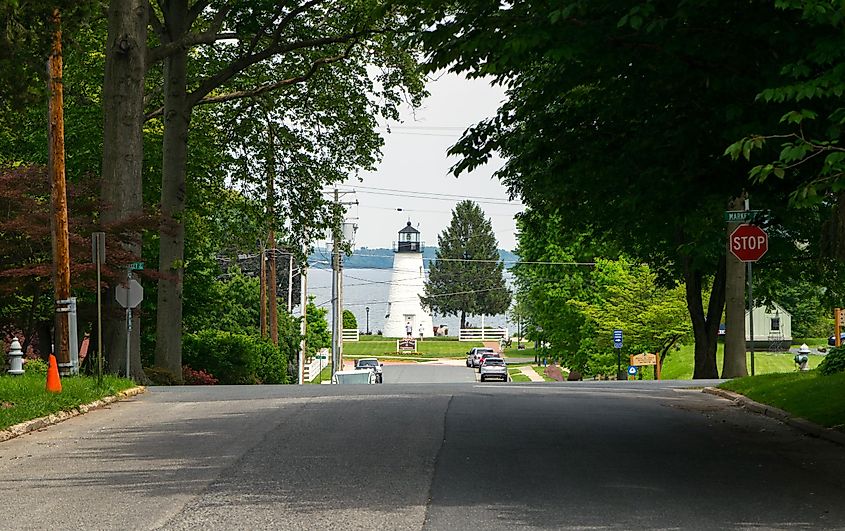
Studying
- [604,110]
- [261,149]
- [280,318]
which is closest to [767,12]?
[604,110]

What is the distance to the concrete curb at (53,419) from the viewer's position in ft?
54.2

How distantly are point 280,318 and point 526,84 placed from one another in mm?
54564

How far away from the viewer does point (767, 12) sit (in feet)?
39.7

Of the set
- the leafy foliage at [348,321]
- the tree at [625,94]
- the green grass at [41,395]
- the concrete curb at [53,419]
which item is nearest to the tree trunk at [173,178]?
the green grass at [41,395]

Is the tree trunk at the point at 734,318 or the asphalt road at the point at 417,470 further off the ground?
the tree trunk at the point at 734,318

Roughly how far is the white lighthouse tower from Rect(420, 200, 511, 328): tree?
61.2 ft

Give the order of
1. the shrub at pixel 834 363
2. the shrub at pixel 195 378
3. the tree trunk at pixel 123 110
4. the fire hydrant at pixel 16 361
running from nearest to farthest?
the shrub at pixel 834 363, the fire hydrant at pixel 16 361, the tree trunk at pixel 123 110, the shrub at pixel 195 378

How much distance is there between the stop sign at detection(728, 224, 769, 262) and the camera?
79.2 ft

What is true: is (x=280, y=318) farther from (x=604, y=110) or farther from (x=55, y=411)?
(x=604, y=110)

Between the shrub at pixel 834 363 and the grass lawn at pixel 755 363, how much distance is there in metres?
40.8

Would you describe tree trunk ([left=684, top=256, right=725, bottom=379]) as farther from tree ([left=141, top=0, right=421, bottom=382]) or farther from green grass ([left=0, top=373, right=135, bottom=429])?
green grass ([left=0, top=373, right=135, bottom=429])

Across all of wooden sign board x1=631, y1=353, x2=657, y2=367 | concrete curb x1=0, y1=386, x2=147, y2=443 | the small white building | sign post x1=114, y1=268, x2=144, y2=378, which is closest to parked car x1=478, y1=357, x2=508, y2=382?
wooden sign board x1=631, y1=353, x2=657, y2=367

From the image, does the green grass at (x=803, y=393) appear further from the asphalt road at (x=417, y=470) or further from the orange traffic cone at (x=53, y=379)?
the orange traffic cone at (x=53, y=379)

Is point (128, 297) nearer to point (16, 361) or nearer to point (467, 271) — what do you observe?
point (16, 361)
